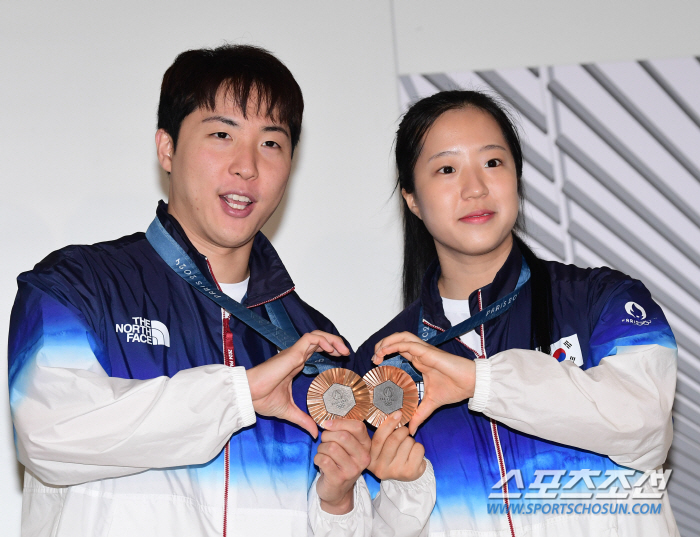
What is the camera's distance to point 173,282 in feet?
6.79

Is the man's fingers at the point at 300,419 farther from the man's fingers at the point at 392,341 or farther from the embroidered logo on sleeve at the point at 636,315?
the embroidered logo on sleeve at the point at 636,315

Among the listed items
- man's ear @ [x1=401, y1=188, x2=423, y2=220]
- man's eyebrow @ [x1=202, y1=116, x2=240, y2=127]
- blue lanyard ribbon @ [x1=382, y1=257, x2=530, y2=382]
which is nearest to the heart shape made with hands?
blue lanyard ribbon @ [x1=382, y1=257, x2=530, y2=382]

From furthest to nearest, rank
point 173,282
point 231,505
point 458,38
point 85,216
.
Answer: point 458,38, point 85,216, point 173,282, point 231,505

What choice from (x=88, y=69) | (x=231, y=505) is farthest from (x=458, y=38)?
(x=231, y=505)

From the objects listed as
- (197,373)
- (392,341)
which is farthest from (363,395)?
(197,373)

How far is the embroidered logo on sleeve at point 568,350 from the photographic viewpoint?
2018 mm

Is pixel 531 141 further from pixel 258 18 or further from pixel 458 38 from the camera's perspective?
pixel 258 18

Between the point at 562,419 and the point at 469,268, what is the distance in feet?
2.13

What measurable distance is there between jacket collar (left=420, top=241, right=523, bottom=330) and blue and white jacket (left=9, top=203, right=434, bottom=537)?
38 cm

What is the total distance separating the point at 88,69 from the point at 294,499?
6.24ft

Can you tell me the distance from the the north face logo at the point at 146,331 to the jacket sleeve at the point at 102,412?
148mm

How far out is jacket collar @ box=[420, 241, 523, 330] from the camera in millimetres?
2166

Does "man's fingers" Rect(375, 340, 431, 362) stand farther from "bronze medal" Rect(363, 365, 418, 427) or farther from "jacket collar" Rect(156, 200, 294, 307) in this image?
"jacket collar" Rect(156, 200, 294, 307)

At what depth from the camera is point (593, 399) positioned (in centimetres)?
177
